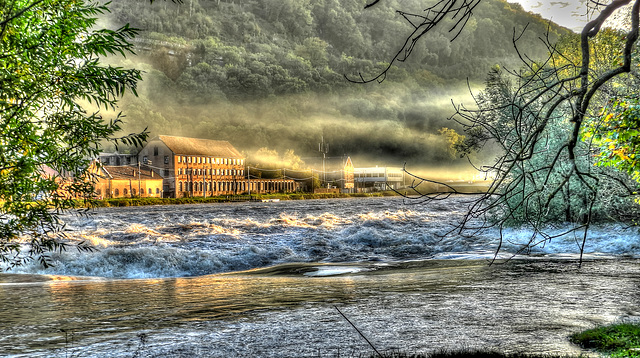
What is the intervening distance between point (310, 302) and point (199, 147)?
144m

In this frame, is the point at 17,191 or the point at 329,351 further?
the point at 17,191

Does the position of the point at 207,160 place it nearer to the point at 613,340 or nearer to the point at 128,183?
the point at 128,183

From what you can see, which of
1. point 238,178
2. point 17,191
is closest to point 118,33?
point 17,191

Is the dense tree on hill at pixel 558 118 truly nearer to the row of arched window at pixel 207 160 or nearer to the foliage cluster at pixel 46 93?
the foliage cluster at pixel 46 93

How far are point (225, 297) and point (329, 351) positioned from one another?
6.31 metres

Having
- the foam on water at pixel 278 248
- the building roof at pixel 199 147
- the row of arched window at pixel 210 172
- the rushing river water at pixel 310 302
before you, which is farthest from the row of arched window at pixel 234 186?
the rushing river water at pixel 310 302

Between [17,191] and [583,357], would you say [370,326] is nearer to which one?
[583,357]

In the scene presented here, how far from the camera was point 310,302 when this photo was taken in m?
12.6

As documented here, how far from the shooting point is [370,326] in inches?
385

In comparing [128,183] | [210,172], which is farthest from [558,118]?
[210,172]

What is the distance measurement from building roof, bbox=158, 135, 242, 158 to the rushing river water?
118 metres

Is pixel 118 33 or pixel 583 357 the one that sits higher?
pixel 118 33

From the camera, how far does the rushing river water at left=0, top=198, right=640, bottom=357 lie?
28.8 ft

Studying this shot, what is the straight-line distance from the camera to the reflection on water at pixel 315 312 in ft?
28.5
